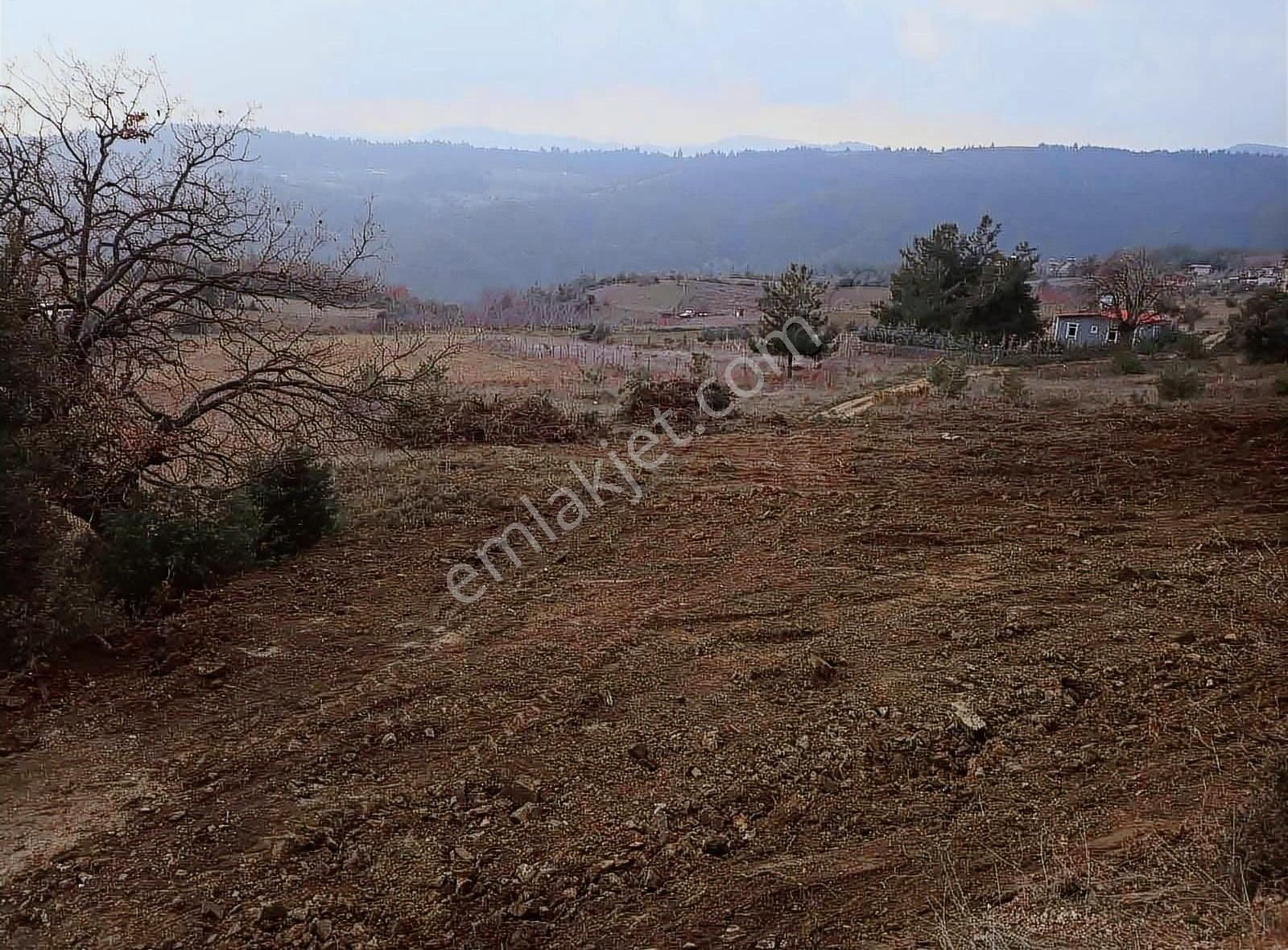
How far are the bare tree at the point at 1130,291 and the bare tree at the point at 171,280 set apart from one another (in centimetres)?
2875

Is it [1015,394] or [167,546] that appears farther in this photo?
[1015,394]

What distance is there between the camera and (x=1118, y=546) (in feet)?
22.4

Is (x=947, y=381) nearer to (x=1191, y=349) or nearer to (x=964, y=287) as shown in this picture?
(x=1191, y=349)

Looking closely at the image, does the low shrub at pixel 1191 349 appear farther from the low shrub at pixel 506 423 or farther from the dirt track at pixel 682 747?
the dirt track at pixel 682 747

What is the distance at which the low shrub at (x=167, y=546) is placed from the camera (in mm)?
5711

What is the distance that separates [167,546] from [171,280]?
1949mm

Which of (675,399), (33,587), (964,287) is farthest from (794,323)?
(33,587)

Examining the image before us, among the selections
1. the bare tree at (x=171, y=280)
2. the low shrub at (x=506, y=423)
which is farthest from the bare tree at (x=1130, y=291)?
the bare tree at (x=171, y=280)

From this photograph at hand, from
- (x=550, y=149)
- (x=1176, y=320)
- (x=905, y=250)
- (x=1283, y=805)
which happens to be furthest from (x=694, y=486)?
(x=550, y=149)

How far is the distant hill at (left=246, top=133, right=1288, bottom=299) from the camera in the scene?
5538 cm

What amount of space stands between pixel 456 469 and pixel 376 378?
2796 mm

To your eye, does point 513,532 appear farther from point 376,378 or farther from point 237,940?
point 237,940

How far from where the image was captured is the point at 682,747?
421cm

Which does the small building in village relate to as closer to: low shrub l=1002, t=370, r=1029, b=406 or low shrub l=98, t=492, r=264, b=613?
low shrub l=1002, t=370, r=1029, b=406
